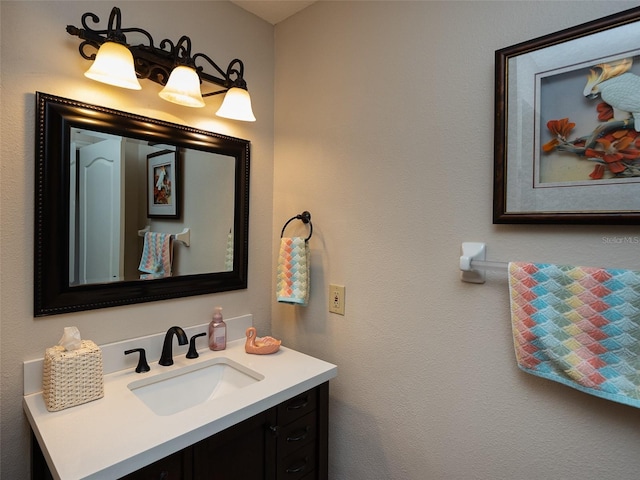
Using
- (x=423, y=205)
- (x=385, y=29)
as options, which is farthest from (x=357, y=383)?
(x=385, y=29)

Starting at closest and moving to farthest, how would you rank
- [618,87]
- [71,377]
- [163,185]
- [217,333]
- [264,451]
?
[618,87] < [71,377] < [264,451] < [163,185] < [217,333]

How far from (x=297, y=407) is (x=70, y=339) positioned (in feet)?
2.53

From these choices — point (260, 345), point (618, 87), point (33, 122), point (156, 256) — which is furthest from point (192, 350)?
point (618, 87)

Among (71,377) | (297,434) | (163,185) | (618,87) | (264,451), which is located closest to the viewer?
(618,87)

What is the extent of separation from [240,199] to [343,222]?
20.1 inches

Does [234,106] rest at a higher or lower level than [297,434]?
higher

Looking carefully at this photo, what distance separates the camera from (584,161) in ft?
3.16

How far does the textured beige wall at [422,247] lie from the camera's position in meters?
1.03

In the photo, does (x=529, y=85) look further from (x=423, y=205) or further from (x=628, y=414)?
(x=628, y=414)

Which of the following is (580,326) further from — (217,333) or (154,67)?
(154,67)

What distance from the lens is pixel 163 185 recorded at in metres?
1.42

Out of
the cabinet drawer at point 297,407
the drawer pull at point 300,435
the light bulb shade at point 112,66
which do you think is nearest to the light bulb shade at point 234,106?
the light bulb shade at point 112,66

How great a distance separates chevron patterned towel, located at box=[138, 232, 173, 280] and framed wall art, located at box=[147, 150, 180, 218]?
0.09 metres

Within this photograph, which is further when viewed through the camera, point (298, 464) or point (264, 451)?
point (298, 464)
